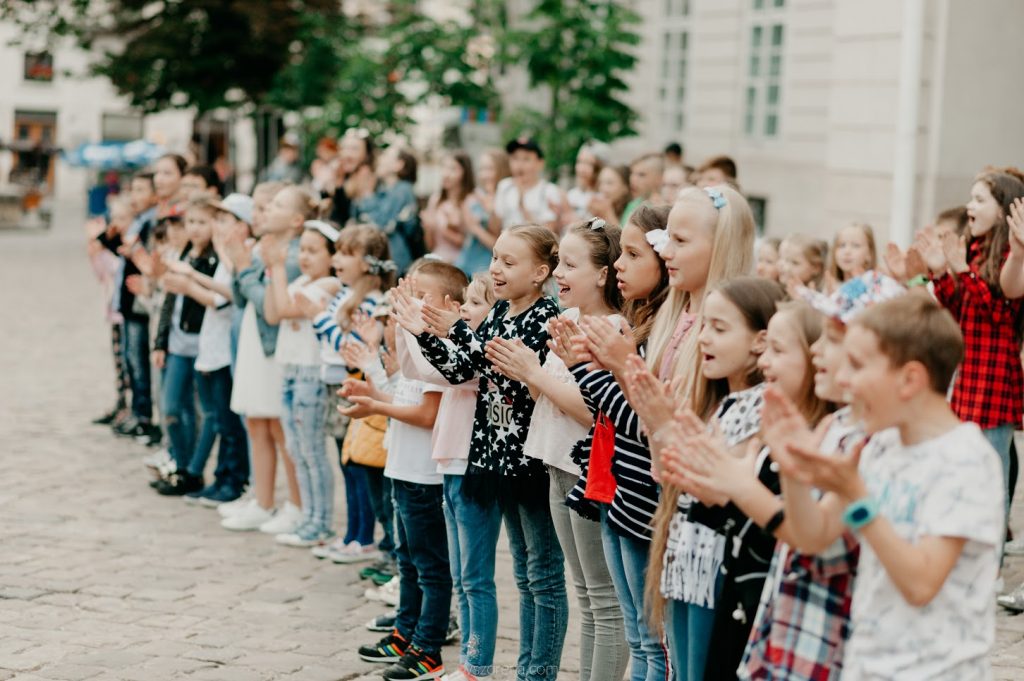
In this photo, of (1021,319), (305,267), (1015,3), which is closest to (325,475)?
(305,267)

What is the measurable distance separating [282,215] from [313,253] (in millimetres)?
527

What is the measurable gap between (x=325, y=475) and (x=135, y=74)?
2626cm

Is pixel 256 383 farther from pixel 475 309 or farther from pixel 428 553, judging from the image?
pixel 475 309

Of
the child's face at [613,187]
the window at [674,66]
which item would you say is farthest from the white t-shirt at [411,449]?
the window at [674,66]

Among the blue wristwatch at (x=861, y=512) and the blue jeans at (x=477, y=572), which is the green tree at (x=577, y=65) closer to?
the blue jeans at (x=477, y=572)

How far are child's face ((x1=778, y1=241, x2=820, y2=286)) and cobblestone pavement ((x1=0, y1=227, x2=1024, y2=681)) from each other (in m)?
Answer: 1.88

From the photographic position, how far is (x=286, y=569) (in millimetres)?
7980

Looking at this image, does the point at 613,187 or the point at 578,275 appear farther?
the point at 613,187

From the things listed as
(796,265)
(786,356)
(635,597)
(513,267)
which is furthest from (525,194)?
(786,356)

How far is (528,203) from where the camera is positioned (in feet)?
40.5

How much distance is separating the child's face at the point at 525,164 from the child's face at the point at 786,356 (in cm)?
851

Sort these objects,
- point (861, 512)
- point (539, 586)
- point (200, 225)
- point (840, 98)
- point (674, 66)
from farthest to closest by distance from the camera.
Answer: point (674, 66) < point (840, 98) < point (200, 225) < point (539, 586) < point (861, 512)

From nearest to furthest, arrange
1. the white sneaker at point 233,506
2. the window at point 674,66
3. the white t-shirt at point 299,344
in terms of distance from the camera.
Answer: the white t-shirt at point 299,344 → the white sneaker at point 233,506 → the window at point 674,66

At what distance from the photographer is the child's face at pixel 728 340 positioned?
4.33 m
